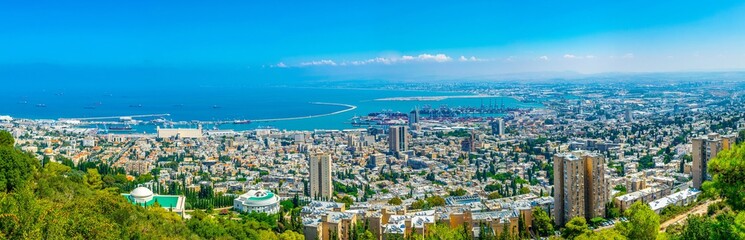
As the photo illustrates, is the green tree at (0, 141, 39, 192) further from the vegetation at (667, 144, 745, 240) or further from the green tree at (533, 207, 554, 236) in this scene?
the green tree at (533, 207, 554, 236)

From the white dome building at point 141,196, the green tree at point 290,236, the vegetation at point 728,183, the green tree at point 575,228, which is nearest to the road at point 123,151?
the white dome building at point 141,196

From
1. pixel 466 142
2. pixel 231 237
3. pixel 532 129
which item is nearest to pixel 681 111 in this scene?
pixel 532 129

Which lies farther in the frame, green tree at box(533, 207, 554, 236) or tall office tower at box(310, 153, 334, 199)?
tall office tower at box(310, 153, 334, 199)

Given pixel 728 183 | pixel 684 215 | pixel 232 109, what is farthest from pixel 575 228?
pixel 232 109

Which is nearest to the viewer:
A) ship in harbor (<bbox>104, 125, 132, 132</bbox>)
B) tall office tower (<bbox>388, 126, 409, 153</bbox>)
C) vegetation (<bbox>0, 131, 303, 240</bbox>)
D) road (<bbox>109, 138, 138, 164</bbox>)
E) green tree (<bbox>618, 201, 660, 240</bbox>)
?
vegetation (<bbox>0, 131, 303, 240</bbox>)

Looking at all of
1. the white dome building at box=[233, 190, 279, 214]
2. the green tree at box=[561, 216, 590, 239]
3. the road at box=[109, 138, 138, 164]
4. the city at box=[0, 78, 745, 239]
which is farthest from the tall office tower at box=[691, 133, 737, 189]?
the road at box=[109, 138, 138, 164]

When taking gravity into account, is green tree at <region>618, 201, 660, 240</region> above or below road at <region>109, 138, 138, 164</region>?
above

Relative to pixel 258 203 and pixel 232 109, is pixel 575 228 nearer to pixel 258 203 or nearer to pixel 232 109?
pixel 258 203
